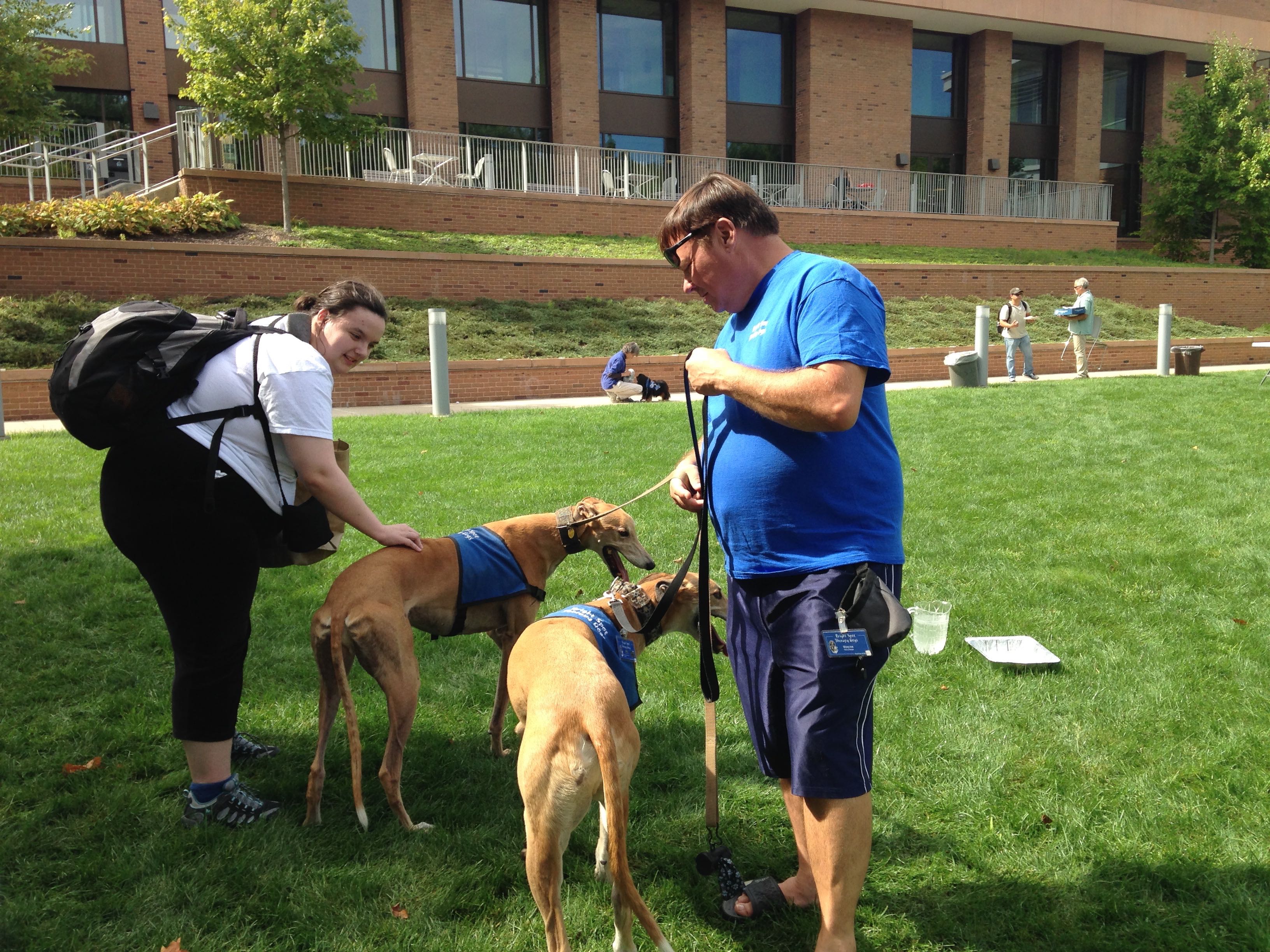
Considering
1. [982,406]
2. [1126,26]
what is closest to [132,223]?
[982,406]

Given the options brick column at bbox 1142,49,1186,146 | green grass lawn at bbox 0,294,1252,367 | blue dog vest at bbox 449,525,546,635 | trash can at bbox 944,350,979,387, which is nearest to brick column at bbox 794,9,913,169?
green grass lawn at bbox 0,294,1252,367

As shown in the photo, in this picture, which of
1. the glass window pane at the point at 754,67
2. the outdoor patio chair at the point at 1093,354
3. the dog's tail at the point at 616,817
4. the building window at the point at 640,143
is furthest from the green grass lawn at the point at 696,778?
the glass window pane at the point at 754,67

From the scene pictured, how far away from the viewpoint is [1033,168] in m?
35.5

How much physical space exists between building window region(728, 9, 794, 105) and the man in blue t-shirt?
3133 centimetres

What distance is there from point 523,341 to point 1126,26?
96.4 ft

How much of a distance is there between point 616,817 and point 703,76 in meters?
30.9

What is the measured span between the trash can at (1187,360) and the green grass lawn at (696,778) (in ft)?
38.0

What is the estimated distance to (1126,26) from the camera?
33.4 metres

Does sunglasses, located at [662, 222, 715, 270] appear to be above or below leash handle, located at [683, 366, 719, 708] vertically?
above

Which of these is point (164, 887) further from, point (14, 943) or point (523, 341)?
point (523, 341)

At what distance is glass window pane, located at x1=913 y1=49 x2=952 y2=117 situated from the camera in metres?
33.6

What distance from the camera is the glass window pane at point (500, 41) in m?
28.5

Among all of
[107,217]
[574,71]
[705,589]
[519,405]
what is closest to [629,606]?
[705,589]

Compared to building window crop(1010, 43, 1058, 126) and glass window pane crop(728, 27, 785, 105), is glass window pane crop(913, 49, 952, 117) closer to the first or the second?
building window crop(1010, 43, 1058, 126)
